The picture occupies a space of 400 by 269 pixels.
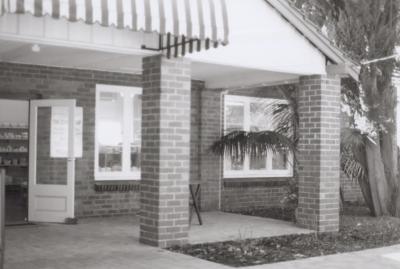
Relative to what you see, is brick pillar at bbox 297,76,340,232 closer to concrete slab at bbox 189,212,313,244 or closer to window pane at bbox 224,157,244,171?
concrete slab at bbox 189,212,313,244

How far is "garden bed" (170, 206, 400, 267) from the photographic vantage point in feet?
26.9

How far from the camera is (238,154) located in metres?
13.1

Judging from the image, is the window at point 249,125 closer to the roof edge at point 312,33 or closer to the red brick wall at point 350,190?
the red brick wall at point 350,190

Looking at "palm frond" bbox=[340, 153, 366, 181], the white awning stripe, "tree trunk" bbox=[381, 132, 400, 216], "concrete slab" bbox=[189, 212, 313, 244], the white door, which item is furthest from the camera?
"palm frond" bbox=[340, 153, 366, 181]

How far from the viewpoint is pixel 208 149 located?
45.2ft

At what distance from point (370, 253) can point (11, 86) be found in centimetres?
718

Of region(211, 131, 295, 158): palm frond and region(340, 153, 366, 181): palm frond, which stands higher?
region(211, 131, 295, 158): palm frond

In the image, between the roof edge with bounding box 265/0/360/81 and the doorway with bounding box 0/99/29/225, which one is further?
the doorway with bounding box 0/99/29/225

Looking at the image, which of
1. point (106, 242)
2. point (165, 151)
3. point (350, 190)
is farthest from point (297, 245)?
point (350, 190)

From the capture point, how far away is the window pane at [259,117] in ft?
49.0

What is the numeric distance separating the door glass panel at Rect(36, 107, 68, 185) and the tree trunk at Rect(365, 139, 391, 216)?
6.40m

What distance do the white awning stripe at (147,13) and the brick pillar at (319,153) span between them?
3451 mm

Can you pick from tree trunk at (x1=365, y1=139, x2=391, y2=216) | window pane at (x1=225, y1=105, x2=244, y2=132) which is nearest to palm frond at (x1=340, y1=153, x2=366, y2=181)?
tree trunk at (x1=365, y1=139, x2=391, y2=216)

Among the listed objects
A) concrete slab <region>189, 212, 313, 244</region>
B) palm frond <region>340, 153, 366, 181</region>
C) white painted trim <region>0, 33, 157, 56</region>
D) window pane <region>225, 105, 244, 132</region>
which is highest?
white painted trim <region>0, 33, 157, 56</region>
